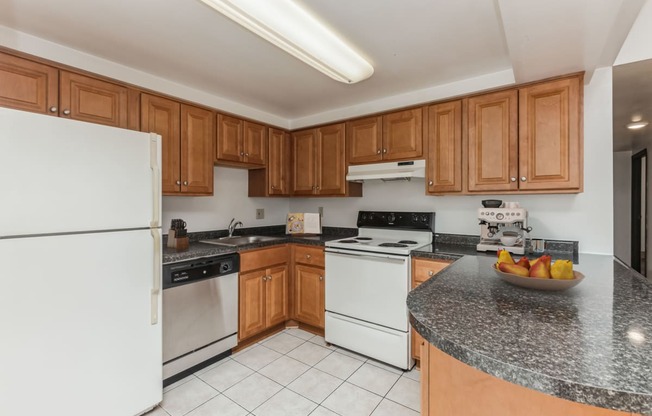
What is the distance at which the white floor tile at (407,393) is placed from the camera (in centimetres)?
185

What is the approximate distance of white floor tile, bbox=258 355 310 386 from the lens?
213 cm

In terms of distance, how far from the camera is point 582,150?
6.32 feet

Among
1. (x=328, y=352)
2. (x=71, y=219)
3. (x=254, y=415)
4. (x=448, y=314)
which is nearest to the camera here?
(x=448, y=314)

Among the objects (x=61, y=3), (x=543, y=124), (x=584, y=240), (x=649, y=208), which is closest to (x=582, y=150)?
(x=543, y=124)

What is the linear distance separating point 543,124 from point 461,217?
91cm

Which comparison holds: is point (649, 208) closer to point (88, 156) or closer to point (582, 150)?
point (582, 150)

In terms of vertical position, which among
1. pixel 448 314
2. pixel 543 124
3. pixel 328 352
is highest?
pixel 543 124

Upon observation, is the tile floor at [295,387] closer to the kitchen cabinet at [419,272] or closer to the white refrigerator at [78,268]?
the kitchen cabinet at [419,272]

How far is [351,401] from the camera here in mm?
1888

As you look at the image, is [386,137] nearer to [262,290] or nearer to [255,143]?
[255,143]

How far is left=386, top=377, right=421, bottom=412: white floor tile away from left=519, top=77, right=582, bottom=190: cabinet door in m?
1.57

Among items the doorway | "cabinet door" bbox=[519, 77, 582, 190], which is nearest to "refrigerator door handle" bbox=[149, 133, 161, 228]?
"cabinet door" bbox=[519, 77, 582, 190]

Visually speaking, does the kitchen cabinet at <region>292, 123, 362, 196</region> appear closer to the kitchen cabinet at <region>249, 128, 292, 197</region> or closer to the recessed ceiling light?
the kitchen cabinet at <region>249, 128, 292, 197</region>

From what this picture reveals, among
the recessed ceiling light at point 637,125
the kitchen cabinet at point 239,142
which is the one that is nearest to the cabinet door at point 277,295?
the kitchen cabinet at point 239,142
